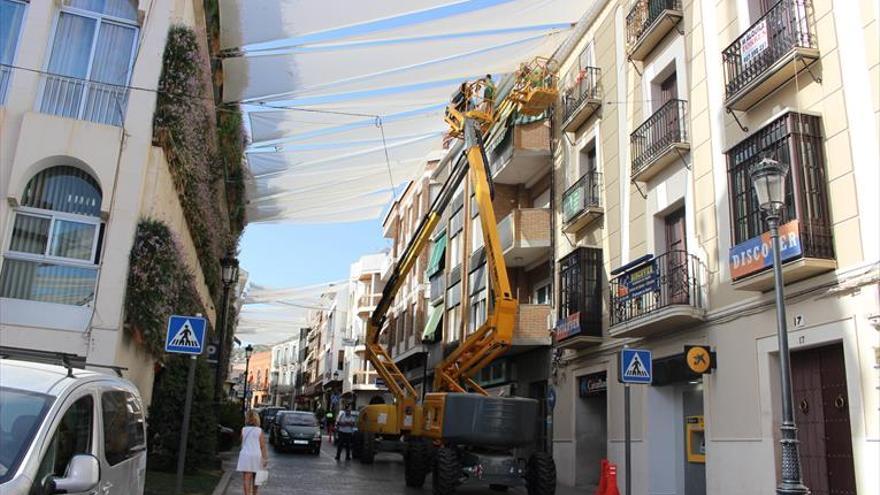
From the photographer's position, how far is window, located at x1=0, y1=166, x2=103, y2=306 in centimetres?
1278

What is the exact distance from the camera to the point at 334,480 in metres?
17.7

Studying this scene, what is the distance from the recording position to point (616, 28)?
1850 cm

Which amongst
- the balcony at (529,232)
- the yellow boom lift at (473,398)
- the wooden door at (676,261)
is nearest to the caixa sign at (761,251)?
the wooden door at (676,261)

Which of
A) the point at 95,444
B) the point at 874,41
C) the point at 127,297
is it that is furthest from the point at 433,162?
the point at 95,444

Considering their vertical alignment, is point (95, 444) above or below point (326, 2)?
below

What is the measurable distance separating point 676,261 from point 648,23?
5.42 meters

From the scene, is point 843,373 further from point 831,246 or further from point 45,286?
point 45,286

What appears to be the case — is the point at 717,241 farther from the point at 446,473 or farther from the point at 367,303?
the point at 367,303

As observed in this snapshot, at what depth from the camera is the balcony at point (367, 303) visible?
5769 centimetres

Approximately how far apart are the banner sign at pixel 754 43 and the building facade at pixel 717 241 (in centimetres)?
4

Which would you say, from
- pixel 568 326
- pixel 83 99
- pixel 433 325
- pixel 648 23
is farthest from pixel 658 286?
pixel 433 325

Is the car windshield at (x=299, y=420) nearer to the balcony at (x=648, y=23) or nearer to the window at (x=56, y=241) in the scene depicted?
the window at (x=56, y=241)

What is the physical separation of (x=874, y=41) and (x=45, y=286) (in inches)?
529

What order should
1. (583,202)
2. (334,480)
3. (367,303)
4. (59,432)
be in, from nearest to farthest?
(59,432) < (334,480) < (583,202) < (367,303)
